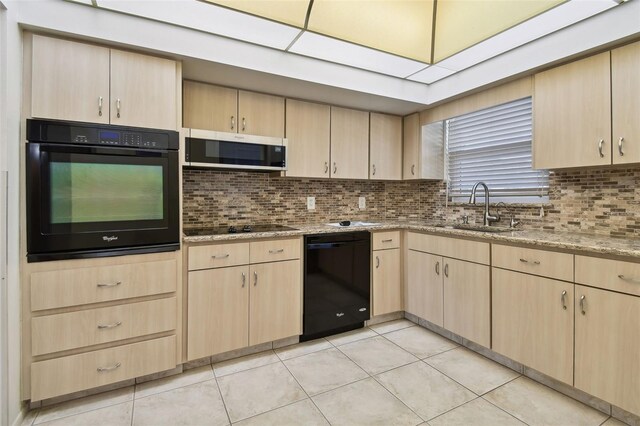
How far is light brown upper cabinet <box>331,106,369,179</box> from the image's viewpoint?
313 centimetres

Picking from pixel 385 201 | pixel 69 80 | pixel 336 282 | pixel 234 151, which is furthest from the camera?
pixel 385 201

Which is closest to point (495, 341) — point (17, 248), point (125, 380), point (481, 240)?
point (481, 240)

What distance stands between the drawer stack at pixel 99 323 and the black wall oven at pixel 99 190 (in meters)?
0.14

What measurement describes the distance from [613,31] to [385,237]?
6.87 ft

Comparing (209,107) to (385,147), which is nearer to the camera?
(209,107)

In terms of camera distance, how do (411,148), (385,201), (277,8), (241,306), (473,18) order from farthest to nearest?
(385,201) < (411,148) < (241,306) < (473,18) < (277,8)

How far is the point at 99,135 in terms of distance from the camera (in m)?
1.88

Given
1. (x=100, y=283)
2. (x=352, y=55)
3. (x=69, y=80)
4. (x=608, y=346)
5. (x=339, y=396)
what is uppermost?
(x=352, y=55)

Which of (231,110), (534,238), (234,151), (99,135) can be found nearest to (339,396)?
(534,238)

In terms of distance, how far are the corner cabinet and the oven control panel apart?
2627 millimetres

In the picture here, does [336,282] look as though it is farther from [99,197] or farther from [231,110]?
[99,197]

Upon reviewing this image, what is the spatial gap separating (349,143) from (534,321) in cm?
215

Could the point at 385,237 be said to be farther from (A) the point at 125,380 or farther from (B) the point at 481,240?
(A) the point at 125,380

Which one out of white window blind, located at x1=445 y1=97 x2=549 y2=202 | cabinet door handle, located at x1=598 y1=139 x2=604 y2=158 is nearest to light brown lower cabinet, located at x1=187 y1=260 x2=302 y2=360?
white window blind, located at x1=445 y1=97 x2=549 y2=202
